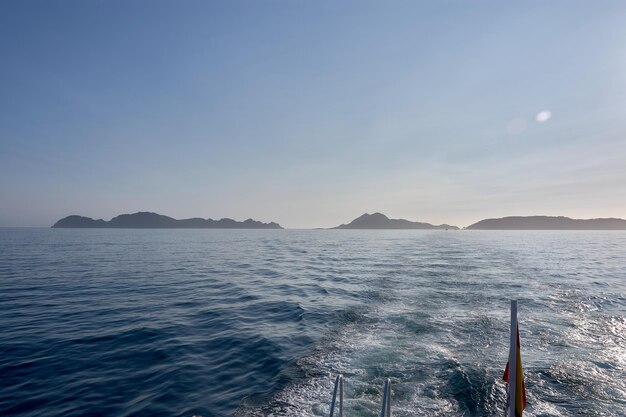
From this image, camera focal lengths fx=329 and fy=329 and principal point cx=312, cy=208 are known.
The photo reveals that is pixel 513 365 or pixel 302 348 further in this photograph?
pixel 302 348

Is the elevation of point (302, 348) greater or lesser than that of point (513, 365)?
lesser

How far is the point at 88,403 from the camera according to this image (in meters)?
8.56

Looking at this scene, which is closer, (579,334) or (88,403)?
(88,403)

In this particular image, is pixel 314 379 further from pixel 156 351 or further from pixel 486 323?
pixel 486 323

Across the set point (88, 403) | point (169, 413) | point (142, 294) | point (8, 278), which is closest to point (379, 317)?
point (169, 413)

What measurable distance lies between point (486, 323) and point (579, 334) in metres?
3.32

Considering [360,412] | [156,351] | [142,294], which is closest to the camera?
[360,412]

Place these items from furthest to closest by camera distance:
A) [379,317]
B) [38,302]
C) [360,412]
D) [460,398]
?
[38,302] → [379,317] → [460,398] → [360,412]

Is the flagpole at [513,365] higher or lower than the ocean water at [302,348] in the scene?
higher

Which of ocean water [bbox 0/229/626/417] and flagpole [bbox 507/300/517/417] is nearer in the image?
flagpole [bbox 507/300/517/417]

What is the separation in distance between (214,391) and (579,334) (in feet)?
46.3

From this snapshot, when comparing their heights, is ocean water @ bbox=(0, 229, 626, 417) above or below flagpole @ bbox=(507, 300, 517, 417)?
below

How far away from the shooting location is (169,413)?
26.7 feet

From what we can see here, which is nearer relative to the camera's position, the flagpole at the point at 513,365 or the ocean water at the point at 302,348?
the flagpole at the point at 513,365
